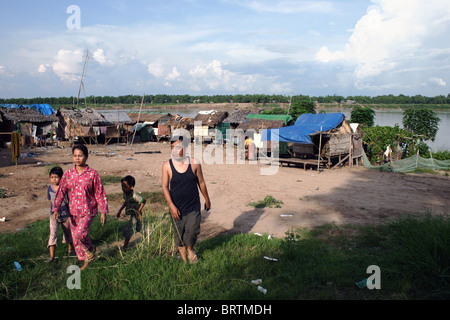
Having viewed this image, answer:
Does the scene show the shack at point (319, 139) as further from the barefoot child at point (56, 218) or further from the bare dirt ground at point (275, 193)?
the barefoot child at point (56, 218)

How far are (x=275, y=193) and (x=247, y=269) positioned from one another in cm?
649

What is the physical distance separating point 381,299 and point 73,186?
3.46 m

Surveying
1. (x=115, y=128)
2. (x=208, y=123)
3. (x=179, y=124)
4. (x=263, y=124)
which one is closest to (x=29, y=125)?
(x=115, y=128)

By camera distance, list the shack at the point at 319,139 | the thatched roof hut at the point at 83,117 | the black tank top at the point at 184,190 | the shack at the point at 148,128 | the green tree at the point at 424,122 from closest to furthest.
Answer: the black tank top at the point at 184,190
the shack at the point at 319,139
the green tree at the point at 424,122
the thatched roof hut at the point at 83,117
the shack at the point at 148,128

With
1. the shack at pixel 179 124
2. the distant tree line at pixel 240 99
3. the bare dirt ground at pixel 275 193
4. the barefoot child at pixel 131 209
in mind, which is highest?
the distant tree line at pixel 240 99

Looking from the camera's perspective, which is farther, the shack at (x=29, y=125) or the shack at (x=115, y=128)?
the shack at (x=115, y=128)

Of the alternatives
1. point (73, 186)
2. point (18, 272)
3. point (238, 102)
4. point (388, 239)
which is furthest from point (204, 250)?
point (238, 102)

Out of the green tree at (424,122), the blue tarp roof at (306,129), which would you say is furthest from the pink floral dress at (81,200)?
Answer: the green tree at (424,122)

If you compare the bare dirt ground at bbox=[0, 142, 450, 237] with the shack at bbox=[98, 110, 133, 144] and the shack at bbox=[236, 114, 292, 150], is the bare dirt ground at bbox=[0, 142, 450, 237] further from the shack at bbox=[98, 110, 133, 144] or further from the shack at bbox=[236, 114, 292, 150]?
the shack at bbox=[98, 110, 133, 144]

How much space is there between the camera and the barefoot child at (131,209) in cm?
470

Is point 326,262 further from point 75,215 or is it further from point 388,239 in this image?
point 75,215

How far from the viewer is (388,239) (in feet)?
15.1

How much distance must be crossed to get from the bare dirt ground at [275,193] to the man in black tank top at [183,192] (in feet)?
6.23

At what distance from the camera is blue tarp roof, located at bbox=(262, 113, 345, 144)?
48.3 ft
